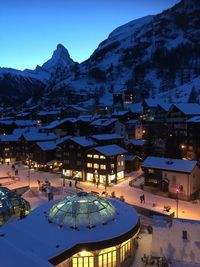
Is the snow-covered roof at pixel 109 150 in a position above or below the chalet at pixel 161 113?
below

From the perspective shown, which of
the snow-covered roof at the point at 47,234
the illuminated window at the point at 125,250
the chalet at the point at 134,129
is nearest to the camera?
the snow-covered roof at the point at 47,234

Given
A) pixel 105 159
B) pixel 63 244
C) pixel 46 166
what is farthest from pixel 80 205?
pixel 46 166

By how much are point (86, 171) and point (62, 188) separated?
823 centimetres

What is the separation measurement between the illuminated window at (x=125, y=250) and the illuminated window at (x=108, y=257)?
0.71 meters

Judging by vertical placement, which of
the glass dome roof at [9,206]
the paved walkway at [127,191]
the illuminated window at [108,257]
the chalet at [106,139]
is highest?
the chalet at [106,139]

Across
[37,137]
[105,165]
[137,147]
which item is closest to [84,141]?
[105,165]

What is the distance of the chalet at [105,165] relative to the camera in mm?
55062

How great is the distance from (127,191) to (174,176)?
803 cm

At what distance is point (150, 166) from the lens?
49.3 meters

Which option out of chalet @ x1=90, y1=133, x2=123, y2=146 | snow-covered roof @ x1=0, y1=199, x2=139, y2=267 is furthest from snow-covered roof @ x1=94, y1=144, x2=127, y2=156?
snow-covered roof @ x1=0, y1=199, x2=139, y2=267

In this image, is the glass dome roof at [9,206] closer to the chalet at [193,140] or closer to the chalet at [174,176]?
the chalet at [174,176]

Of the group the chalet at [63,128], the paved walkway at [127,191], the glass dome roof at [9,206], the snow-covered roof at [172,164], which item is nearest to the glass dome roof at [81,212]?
the glass dome roof at [9,206]

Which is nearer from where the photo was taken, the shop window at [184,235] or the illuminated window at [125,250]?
the illuminated window at [125,250]

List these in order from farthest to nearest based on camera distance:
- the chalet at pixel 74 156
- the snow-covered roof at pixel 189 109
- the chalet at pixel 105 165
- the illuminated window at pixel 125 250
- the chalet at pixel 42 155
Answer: the snow-covered roof at pixel 189 109 < the chalet at pixel 42 155 < the chalet at pixel 74 156 < the chalet at pixel 105 165 < the illuminated window at pixel 125 250
